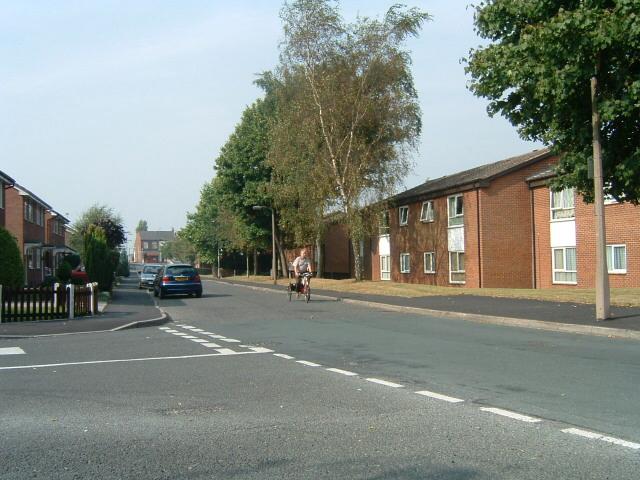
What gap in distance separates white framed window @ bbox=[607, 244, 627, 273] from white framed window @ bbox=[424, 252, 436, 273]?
39.0 ft

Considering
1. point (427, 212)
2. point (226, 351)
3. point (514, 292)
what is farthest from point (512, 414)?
point (427, 212)

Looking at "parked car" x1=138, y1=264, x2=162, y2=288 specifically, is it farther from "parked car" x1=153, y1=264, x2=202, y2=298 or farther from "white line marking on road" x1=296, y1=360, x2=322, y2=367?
"white line marking on road" x1=296, y1=360, x2=322, y2=367

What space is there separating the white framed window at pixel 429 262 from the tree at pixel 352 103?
200 inches

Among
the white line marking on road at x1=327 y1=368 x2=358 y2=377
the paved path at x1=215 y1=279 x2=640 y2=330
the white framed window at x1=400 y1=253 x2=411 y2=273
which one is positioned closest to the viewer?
the white line marking on road at x1=327 y1=368 x2=358 y2=377

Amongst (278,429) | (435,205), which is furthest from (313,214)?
(278,429)

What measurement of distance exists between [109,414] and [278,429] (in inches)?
78.3

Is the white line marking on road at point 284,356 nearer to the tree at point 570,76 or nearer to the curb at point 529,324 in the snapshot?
the curb at point 529,324

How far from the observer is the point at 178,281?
105ft

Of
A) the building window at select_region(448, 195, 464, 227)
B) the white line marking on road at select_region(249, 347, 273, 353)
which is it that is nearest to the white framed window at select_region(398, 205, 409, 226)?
the building window at select_region(448, 195, 464, 227)

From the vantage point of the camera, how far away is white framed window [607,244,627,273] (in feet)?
97.9

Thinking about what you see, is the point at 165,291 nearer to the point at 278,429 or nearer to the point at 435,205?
the point at 435,205

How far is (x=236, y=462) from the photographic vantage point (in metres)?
5.62

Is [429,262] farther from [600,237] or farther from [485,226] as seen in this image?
[600,237]

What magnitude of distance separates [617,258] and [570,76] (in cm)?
1733
